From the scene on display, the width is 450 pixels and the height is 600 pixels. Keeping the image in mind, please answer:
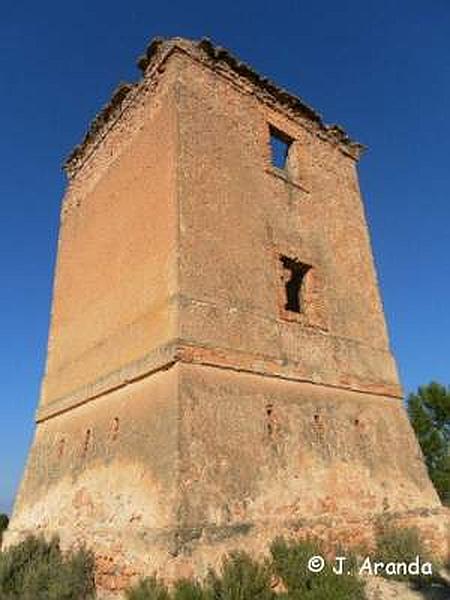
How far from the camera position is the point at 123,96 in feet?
31.8

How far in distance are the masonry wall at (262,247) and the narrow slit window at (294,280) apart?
0.58 feet

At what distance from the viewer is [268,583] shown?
17.1 feet

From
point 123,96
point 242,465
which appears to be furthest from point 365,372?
point 123,96

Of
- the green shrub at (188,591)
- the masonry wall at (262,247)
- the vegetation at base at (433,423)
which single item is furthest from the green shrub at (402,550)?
the vegetation at base at (433,423)

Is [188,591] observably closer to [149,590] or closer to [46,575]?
[149,590]

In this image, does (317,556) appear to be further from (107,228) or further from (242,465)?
(107,228)

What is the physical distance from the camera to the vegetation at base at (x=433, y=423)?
18516mm

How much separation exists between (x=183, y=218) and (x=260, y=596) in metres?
4.63

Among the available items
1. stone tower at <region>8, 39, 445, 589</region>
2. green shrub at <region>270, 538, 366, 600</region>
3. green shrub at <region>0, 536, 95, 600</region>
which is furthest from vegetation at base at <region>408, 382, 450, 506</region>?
green shrub at <region>0, 536, 95, 600</region>

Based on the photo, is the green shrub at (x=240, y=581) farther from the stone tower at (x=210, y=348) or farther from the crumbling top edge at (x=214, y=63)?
the crumbling top edge at (x=214, y=63)

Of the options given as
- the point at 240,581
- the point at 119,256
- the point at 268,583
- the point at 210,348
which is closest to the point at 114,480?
the point at 210,348

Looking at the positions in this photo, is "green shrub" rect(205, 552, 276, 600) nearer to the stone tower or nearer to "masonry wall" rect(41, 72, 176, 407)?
the stone tower

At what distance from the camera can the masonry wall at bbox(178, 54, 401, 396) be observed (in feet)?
23.2

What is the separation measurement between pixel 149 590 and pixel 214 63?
7973 millimetres
